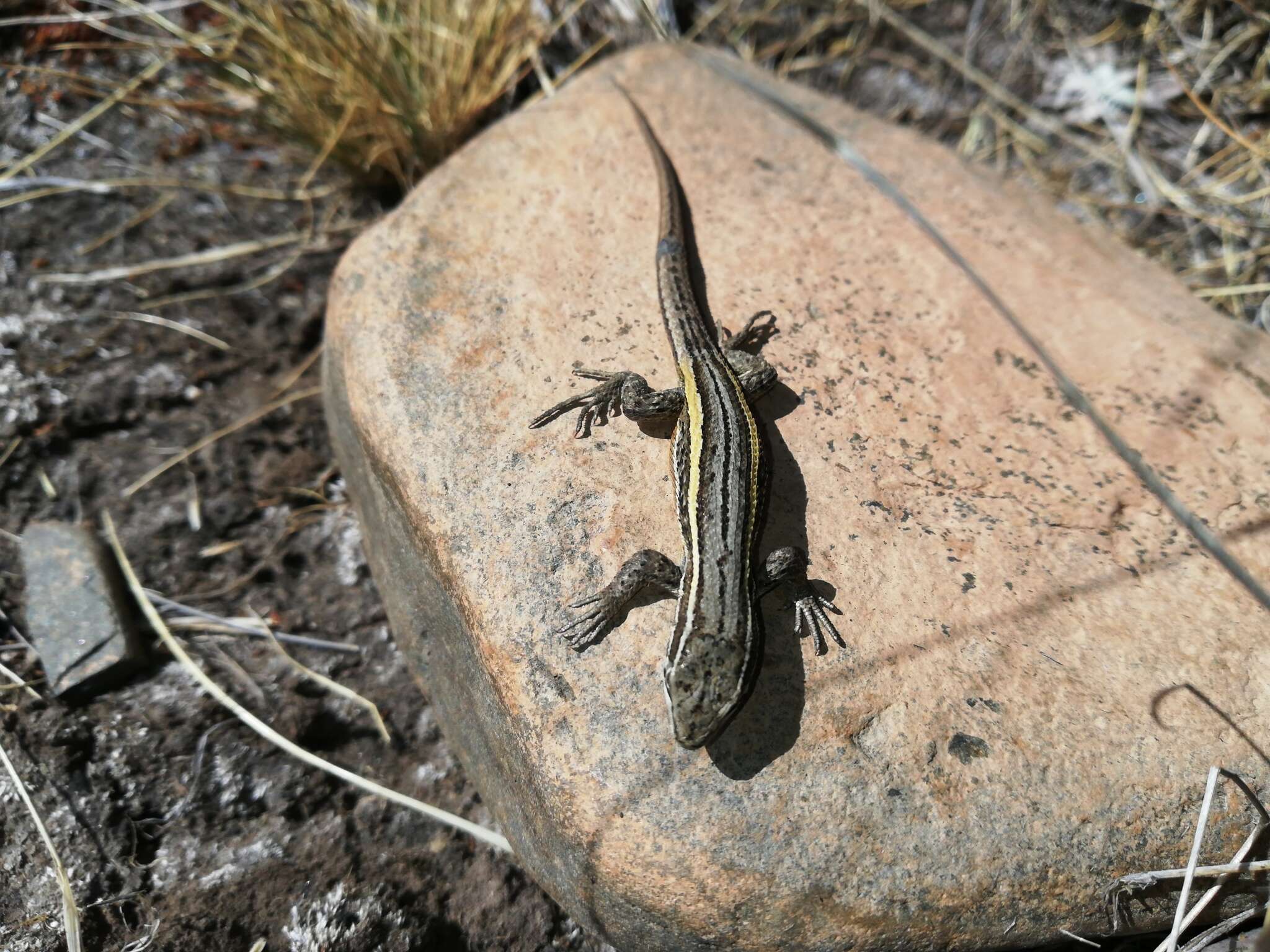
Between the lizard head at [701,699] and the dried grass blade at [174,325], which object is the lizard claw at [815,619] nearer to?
the lizard head at [701,699]

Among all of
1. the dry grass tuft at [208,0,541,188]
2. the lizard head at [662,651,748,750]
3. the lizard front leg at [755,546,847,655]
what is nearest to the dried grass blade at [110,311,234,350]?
the dry grass tuft at [208,0,541,188]

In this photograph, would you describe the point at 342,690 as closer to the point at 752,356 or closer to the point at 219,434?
the point at 219,434

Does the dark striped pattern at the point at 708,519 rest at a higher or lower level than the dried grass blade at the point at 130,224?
higher

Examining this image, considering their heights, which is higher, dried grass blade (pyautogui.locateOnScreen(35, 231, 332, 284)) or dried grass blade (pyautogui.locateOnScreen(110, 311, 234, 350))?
dried grass blade (pyautogui.locateOnScreen(35, 231, 332, 284))

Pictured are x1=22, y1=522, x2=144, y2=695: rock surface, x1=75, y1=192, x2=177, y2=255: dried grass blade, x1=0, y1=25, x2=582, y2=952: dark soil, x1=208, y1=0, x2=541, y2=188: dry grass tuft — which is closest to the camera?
x1=0, y1=25, x2=582, y2=952: dark soil

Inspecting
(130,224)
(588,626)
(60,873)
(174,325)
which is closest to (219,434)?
(174,325)

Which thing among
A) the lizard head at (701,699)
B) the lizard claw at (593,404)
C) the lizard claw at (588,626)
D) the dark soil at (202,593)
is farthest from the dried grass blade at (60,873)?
the lizard claw at (593,404)

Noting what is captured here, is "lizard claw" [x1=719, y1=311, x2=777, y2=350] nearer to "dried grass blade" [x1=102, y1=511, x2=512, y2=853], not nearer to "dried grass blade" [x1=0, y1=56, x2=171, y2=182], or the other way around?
"dried grass blade" [x1=102, y1=511, x2=512, y2=853]
